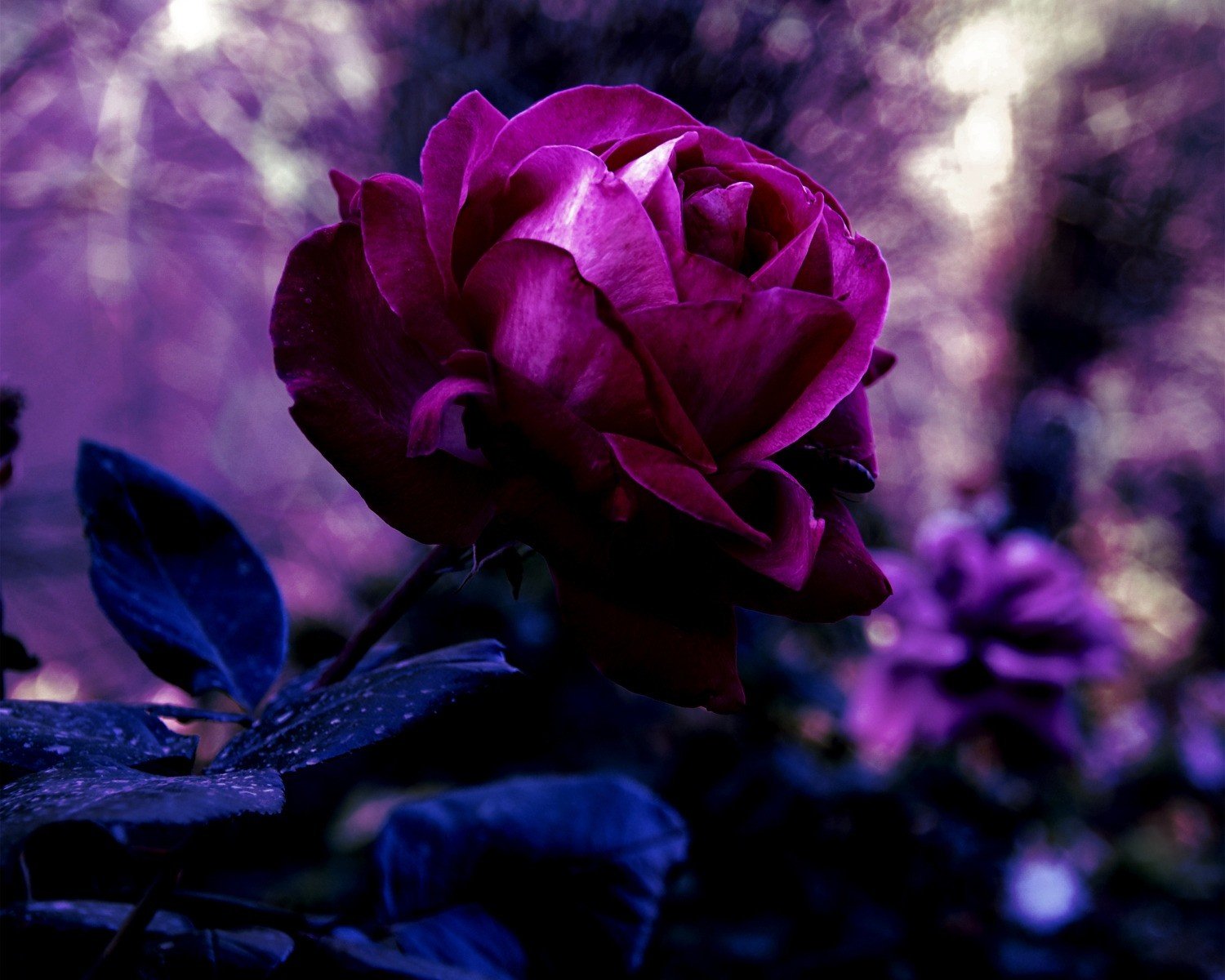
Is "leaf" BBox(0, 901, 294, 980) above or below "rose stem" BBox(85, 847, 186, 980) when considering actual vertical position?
below

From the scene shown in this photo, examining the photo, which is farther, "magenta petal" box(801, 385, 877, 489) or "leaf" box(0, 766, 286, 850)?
"magenta petal" box(801, 385, 877, 489)

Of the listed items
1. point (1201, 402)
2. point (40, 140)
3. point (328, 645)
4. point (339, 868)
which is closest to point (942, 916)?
point (339, 868)

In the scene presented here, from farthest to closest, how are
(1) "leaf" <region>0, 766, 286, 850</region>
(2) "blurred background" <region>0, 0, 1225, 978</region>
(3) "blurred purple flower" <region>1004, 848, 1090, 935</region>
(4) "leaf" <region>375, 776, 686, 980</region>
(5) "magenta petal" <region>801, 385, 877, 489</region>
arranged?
(3) "blurred purple flower" <region>1004, 848, 1090, 935</region>
(2) "blurred background" <region>0, 0, 1225, 978</region>
(4) "leaf" <region>375, 776, 686, 980</region>
(5) "magenta petal" <region>801, 385, 877, 489</region>
(1) "leaf" <region>0, 766, 286, 850</region>

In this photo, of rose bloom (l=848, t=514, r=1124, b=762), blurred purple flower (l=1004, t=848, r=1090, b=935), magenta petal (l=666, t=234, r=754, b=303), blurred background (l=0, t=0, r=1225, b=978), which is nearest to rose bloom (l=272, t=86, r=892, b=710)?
magenta petal (l=666, t=234, r=754, b=303)

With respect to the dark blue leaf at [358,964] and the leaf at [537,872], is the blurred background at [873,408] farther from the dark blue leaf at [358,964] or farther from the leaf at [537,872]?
the dark blue leaf at [358,964]

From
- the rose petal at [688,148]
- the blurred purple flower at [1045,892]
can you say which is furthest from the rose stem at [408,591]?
the blurred purple flower at [1045,892]

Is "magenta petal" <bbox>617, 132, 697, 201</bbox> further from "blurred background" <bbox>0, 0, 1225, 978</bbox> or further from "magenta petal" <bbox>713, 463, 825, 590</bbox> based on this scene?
"blurred background" <bbox>0, 0, 1225, 978</bbox>

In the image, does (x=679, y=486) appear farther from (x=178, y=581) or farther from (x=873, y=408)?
(x=873, y=408)
